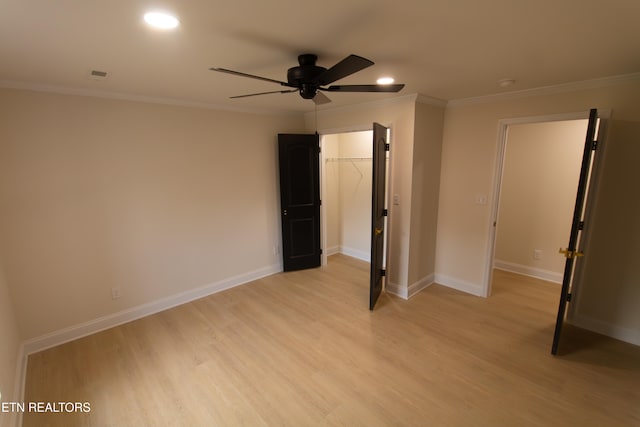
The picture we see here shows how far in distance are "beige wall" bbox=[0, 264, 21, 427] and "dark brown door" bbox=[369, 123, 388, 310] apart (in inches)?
118

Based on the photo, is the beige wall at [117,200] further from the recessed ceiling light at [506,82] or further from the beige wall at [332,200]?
the recessed ceiling light at [506,82]

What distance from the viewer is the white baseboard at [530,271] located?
4168 millimetres

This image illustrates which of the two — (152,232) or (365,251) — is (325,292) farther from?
(152,232)

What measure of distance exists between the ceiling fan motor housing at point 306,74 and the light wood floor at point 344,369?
7.29 feet

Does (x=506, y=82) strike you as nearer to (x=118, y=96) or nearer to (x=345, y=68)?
(x=345, y=68)

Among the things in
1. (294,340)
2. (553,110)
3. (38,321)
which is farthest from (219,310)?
(553,110)

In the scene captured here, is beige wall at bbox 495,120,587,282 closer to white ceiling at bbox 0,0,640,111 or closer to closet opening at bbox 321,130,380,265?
white ceiling at bbox 0,0,640,111

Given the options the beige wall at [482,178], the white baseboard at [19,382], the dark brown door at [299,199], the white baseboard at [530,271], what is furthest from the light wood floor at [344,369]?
the dark brown door at [299,199]

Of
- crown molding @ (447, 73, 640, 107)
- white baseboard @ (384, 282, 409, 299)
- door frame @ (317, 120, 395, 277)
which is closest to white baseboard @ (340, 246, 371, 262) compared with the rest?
door frame @ (317, 120, 395, 277)

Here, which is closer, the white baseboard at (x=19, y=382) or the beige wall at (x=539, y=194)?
the white baseboard at (x=19, y=382)

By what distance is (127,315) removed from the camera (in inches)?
127

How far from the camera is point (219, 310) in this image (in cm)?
348

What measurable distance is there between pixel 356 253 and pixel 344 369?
2919 mm

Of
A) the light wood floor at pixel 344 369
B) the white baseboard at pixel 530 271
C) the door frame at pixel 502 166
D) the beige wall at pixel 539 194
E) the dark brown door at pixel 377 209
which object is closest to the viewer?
the light wood floor at pixel 344 369
